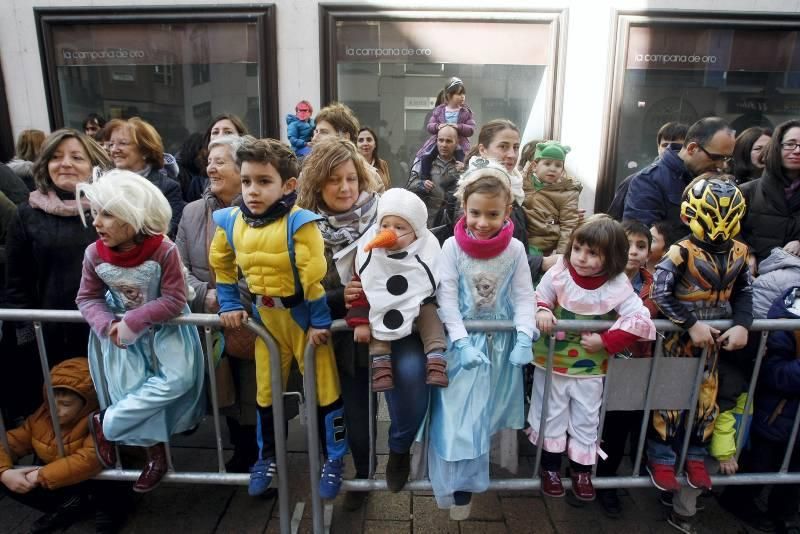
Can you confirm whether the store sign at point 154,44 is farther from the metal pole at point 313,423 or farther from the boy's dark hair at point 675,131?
the metal pole at point 313,423

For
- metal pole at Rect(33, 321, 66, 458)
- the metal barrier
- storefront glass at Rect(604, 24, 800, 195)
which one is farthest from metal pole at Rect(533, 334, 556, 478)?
storefront glass at Rect(604, 24, 800, 195)

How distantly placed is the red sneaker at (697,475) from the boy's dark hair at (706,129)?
2.11 meters

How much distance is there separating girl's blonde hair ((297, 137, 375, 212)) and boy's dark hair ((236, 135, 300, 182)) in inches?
4.3

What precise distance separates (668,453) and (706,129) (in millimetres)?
2199

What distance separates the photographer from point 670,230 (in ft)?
11.7

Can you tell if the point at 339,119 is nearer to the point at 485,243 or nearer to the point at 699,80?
the point at 485,243

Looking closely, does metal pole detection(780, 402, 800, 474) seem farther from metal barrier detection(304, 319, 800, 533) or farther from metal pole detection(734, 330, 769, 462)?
metal pole detection(734, 330, 769, 462)

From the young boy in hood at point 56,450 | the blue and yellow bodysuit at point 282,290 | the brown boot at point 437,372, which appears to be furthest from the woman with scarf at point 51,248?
the brown boot at point 437,372

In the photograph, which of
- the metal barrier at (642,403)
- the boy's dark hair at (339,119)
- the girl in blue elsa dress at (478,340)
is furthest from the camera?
the boy's dark hair at (339,119)

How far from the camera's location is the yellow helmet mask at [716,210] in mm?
2697

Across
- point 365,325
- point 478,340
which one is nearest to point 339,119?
point 365,325

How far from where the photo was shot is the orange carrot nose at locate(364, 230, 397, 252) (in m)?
2.39

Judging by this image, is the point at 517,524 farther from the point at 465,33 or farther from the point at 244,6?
the point at 244,6

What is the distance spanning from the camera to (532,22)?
6.73m
